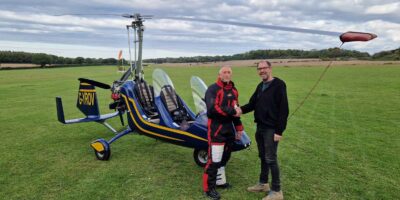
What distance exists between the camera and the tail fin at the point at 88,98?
7.92m

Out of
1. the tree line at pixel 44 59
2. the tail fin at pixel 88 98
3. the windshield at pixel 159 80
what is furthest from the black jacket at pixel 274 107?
the tree line at pixel 44 59

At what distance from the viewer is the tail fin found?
792 cm

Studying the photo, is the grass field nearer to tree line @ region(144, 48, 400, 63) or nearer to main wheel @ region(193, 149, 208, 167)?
main wheel @ region(193, 149, 208, 167)

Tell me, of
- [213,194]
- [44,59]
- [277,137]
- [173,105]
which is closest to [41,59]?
[44,59]

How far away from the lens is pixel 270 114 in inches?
178

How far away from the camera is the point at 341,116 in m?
Result: 11.2

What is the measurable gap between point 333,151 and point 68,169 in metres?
5.36

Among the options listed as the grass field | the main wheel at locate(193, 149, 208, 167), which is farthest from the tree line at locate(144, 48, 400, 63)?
the grass field

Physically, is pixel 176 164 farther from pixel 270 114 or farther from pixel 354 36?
pixel 354 36

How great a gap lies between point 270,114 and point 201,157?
6.96ft

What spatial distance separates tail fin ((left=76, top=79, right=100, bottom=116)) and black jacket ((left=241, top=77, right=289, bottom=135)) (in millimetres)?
4631

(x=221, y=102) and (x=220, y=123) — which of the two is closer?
(x=221, y=102)

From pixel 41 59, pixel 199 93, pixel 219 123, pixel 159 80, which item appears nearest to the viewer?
pixel 219 123

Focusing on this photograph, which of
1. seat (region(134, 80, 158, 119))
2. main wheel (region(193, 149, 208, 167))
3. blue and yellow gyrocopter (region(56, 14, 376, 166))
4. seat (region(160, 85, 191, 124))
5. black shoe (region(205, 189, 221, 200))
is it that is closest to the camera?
black shoe (region(205, 189, 221, 200))
